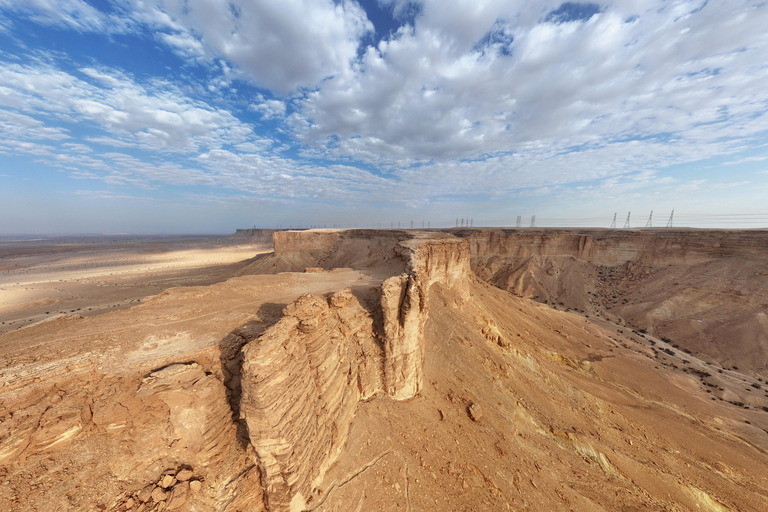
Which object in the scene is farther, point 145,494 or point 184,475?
point 184,475

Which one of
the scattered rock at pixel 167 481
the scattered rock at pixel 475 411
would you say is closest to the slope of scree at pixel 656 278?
the scattered rock at pixel 475 411

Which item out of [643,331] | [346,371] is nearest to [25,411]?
[346,371]

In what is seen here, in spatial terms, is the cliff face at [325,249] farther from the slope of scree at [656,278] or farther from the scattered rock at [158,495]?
the scattered rock at [158,495]

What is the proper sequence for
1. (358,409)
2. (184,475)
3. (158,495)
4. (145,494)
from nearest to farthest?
(145,494) → (158,495) → (184,475) → (358,409)

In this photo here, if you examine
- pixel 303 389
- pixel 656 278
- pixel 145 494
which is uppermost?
pixel 303 389

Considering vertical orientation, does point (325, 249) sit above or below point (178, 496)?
above

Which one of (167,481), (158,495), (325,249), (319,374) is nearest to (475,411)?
(319,374)

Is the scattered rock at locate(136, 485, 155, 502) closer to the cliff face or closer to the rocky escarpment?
the rocky escarpment

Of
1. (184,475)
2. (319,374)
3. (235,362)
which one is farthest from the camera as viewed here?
(319,374)

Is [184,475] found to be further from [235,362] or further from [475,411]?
[475,411]
